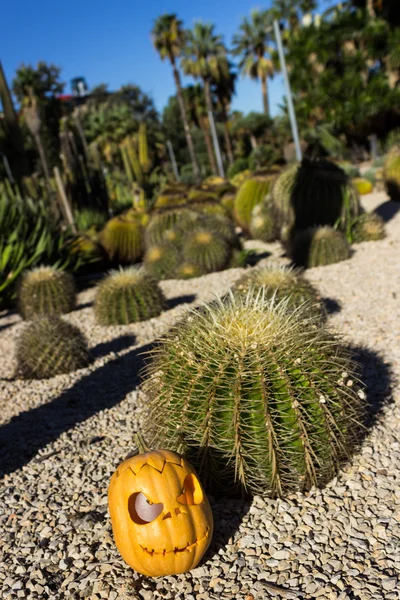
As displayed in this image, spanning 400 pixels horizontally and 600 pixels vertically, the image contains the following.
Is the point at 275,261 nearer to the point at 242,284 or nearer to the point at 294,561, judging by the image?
the point at 242,284

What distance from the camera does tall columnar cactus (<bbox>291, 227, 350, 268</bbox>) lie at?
851cm

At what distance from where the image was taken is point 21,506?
3373 millimetres

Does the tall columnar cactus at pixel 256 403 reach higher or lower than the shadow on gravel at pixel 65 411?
higher

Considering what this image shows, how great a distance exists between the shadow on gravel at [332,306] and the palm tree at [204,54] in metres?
33.7

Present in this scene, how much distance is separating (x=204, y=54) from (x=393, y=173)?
30.3m

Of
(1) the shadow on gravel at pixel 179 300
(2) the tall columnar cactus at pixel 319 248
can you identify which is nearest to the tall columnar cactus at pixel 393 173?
(2) the tall columnar cactus at pixel 319 248

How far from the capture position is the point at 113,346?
6.63 metres

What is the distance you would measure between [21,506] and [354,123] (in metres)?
31.7

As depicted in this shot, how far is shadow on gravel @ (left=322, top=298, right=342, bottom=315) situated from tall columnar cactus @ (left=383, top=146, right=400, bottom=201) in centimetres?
806

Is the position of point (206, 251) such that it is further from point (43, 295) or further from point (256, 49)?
point (256, 49)

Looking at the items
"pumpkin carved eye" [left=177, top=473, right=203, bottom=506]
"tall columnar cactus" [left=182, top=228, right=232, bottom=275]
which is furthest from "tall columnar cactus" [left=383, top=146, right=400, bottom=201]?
"pumpkin carved eye" [left=177, top=473, right=203, bottom=506]

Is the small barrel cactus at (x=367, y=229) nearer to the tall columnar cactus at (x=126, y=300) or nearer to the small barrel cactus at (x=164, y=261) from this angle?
the small barrel cactus at (x=164, y=261)

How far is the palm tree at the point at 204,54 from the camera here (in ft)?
129

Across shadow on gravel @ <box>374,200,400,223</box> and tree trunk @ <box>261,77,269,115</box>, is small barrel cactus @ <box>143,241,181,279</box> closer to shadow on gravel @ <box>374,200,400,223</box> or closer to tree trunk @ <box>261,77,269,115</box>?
shadow on gravel @ <box>374,200,400,223</box>
